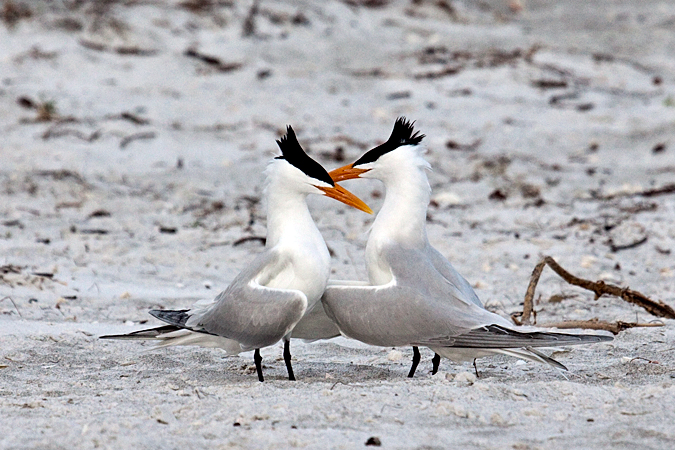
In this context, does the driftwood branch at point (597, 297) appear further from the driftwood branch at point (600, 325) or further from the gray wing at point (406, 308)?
the gray wing at point (406, 308)

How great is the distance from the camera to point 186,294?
4867mm

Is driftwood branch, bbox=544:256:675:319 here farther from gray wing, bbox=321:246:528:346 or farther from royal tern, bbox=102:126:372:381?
royal tern, bbox=102:126:372:381

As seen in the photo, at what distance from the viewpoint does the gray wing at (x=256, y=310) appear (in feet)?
10.7

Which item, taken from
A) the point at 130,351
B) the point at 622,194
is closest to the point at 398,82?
the point at 622,194

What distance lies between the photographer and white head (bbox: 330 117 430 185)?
3.66 m

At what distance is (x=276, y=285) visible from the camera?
345 centimetres

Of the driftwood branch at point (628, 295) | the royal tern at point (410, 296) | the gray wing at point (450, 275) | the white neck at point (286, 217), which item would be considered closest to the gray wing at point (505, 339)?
the royal tern at point (410, 296)

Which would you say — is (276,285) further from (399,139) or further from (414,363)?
(399,139)

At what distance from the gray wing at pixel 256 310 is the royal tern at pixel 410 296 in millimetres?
214

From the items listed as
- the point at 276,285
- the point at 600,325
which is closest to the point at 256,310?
the point at 276,285

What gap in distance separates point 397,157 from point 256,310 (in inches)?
34.4

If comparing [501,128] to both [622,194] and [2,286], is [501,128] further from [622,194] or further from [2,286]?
[2,286]

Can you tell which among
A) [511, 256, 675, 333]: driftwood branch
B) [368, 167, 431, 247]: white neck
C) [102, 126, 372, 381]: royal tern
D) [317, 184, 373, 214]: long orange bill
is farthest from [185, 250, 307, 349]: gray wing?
[511, 256, 675, 333]: driftwood branch

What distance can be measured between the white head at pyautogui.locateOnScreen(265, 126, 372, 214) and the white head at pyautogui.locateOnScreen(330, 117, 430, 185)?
0.18 m
